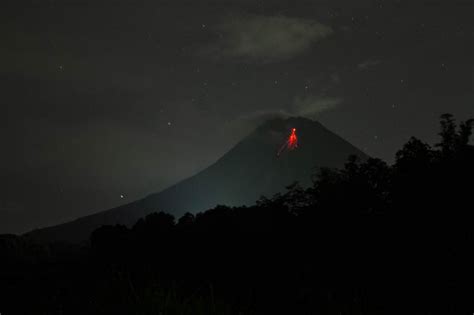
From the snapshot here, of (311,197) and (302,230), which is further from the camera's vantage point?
(311,197)

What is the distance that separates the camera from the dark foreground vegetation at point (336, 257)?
7546mm

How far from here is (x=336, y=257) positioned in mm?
15625

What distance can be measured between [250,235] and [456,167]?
808 cm

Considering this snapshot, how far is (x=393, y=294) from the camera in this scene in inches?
490

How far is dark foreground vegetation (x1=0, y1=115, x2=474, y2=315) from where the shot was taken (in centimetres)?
755

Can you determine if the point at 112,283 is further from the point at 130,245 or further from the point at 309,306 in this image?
the point at 130,245

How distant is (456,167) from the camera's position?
14.9 metres

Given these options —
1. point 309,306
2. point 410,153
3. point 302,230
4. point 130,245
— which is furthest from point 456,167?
point 130,245

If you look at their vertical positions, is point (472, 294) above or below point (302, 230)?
below

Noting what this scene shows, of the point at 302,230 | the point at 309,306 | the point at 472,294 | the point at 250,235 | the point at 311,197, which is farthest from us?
the point at 311,197

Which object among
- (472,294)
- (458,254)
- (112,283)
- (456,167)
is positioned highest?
(456,167)

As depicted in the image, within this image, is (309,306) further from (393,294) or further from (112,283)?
(112,283)

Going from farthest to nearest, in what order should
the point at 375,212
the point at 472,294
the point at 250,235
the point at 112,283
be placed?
the point at 250,235 → the point at 375,212 → the point at 472,294 → the point at 112,283

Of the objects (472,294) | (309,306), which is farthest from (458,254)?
(309,306)
